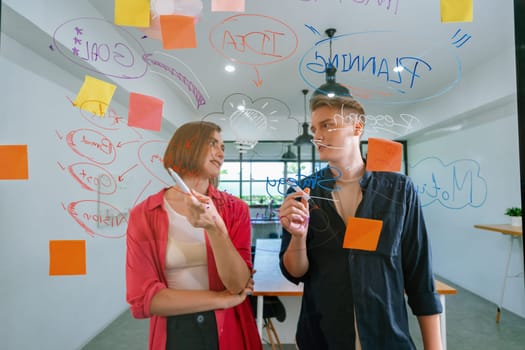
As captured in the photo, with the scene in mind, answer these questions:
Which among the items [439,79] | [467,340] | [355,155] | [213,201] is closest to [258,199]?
[213,201]

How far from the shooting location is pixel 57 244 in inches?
22.9

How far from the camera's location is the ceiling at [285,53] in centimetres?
56

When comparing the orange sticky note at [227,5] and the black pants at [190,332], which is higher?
the orange sticky note at [227,5]

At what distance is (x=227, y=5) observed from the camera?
56cm

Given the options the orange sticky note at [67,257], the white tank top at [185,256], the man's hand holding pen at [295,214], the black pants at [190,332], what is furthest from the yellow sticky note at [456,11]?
the orange sticky note at [67,257]

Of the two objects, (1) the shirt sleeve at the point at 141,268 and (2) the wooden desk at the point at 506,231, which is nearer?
(1) the shirt sleeve at the point at 141,268

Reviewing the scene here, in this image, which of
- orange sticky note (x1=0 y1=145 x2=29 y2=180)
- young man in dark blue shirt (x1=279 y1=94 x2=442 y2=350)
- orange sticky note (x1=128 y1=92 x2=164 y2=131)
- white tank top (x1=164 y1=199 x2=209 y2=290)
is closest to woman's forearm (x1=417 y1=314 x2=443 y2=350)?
young man in dark blue shirt (x1=279 y1=94 x2=442 y2=350)

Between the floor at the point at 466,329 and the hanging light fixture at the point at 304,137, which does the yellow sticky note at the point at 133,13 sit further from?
the floor at the point at 466,329

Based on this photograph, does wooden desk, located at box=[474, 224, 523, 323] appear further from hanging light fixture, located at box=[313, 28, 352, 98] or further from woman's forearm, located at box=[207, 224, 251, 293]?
woman's forearm, located at box=[207, 224, 251, 293]

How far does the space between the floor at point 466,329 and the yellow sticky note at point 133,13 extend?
71cm

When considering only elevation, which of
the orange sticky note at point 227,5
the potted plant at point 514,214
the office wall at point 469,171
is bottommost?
the potted plant at point 514,214

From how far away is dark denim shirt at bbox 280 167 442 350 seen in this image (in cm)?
54

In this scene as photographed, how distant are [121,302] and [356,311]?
59cm

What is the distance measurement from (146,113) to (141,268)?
1.21 feet
